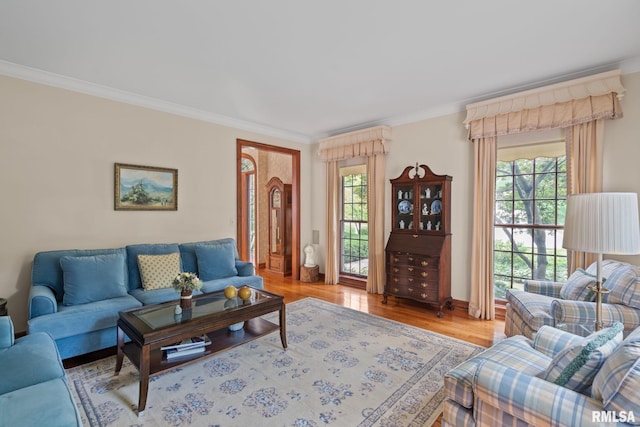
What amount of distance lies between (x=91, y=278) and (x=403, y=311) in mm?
3687

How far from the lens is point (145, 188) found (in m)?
3.96

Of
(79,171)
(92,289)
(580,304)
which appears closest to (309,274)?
(92,289)

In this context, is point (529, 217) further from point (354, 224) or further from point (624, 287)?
point (354, 224)

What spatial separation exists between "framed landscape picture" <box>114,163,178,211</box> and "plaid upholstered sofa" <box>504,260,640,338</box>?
14.1 feet

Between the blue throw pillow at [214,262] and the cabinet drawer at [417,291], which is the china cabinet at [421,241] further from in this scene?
the blue throw pillow at [214,262]

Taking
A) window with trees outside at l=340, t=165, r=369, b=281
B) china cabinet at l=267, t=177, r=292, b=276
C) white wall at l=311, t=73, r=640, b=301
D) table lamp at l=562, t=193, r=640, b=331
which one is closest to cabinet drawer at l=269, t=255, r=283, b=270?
china cabinet at l=267, t=177, r=292, b=276

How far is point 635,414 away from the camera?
106 centimetres

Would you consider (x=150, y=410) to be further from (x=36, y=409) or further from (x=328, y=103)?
(x=328, y=103)

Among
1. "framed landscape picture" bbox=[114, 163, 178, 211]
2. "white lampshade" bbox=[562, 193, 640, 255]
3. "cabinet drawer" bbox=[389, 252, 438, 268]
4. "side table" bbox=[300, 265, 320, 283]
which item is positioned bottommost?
"side table" bbox=[300, 265, 320, 283]

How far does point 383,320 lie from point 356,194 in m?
2.50

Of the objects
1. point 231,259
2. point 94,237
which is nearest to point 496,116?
point 231,259

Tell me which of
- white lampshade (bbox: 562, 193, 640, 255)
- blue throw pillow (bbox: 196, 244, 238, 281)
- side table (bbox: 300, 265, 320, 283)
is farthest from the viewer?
side table (bbox: 300, 265, 320, 283)

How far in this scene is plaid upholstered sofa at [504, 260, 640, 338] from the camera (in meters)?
2.22

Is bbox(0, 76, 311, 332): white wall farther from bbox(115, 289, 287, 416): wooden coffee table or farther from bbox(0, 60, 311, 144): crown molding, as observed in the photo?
bbox(115, 289, 287, 416): wooden coffee table
